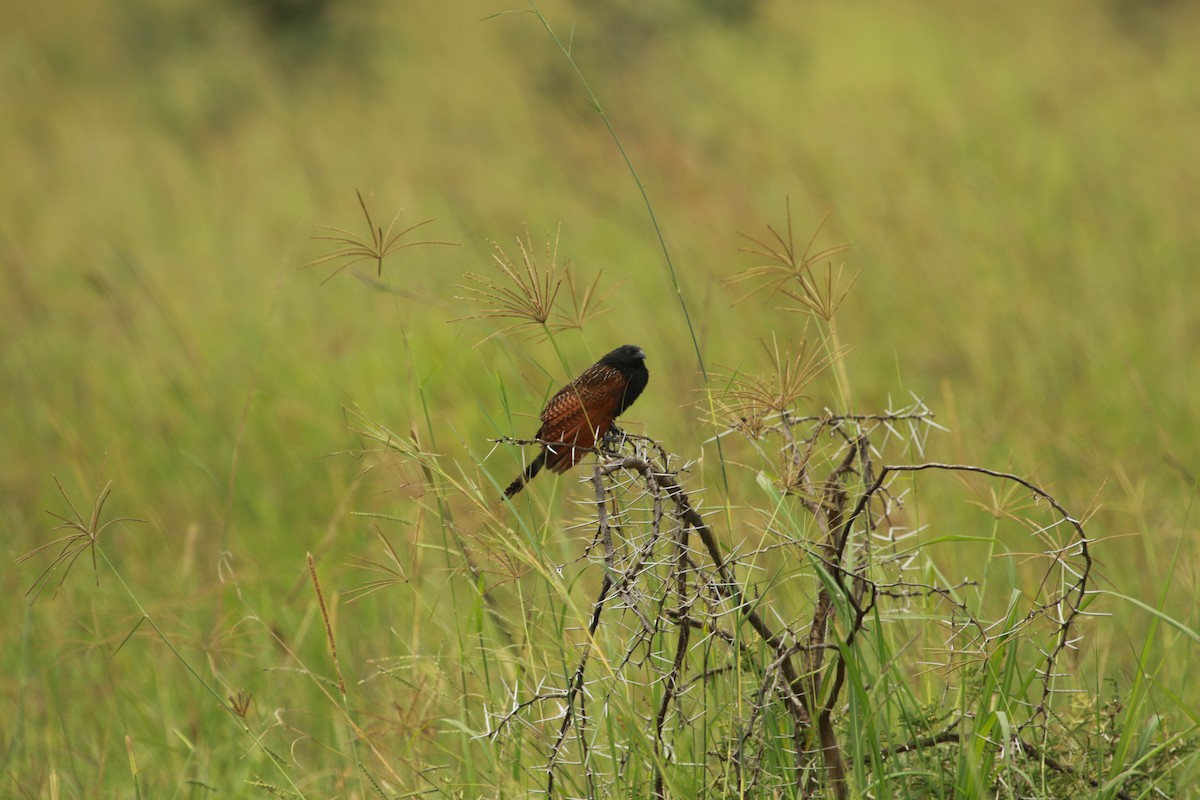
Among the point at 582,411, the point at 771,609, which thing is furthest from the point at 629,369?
the point at 771,609

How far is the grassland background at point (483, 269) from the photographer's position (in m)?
3.42

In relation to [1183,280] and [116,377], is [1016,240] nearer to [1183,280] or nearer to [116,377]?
[1183,280]

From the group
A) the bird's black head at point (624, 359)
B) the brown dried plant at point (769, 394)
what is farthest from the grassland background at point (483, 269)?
the bird's black head at point (624, 359)

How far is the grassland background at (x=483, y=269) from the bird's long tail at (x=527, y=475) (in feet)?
0.54

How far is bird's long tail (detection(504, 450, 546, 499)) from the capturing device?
2225 mm

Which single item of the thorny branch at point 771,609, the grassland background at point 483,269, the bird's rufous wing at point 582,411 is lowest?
the thorny branch at point 771,609

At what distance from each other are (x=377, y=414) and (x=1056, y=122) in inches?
198

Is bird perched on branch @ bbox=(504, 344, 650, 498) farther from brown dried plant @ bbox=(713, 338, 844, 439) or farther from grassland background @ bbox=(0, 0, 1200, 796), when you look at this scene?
brown dried plant @ bbox=(713, 338, 844, 439)

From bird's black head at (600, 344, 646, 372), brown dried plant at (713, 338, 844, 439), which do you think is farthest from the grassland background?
bird's black head at (600, 344, 646, 372)

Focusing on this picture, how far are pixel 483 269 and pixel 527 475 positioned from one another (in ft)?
13.8

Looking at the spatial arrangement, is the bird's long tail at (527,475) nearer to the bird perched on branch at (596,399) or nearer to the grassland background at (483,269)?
the bird perched on branch at (596,399)

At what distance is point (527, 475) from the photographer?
95.0 inches

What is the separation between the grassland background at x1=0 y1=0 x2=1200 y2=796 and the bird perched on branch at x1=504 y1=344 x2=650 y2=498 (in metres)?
0.16

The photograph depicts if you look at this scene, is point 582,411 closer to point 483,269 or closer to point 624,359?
point 624,359
